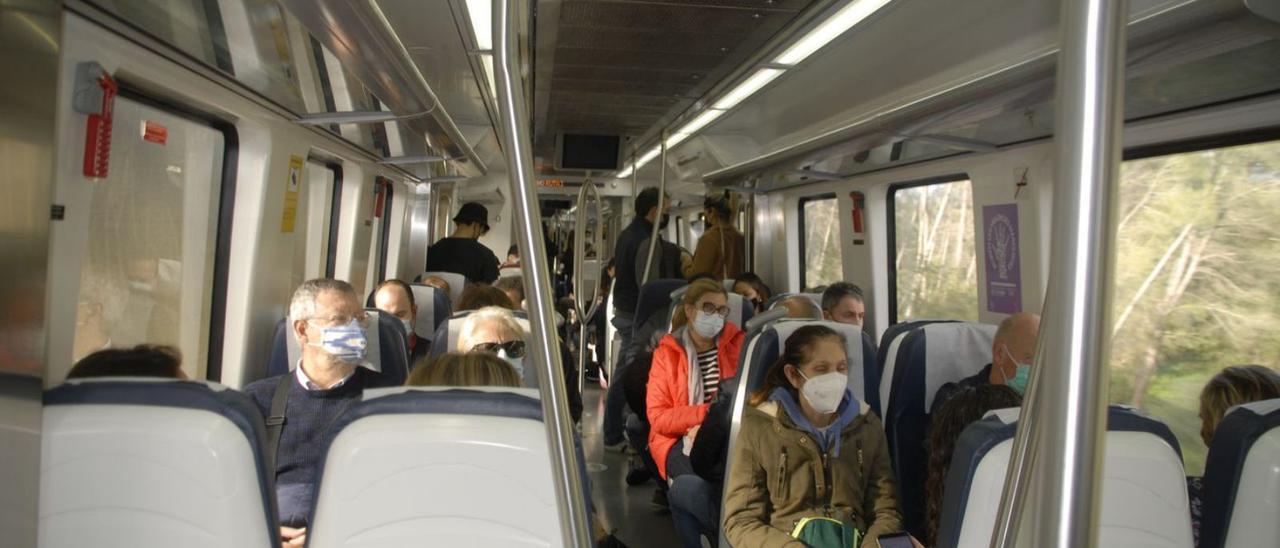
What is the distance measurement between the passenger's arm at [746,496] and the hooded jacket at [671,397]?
3.62 feet

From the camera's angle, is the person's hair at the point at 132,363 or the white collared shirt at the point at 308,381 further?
the white collared shirt at the point at 308,381

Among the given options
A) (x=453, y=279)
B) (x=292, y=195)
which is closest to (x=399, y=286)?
(x=292, y=195)

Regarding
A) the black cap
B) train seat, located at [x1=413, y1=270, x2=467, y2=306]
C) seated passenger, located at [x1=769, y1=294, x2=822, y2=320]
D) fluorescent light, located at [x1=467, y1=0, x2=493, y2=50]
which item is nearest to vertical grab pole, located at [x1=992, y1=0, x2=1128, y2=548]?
fluorescent light, located at [x1=467, y1=0, x2=493, y2=50]

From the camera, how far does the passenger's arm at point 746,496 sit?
113 inches

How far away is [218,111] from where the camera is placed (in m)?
3.32

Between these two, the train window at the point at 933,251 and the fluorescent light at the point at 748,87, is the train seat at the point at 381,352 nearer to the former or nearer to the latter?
the fluorescent light at the point at 748,87

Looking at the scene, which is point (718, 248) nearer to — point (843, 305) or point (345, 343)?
point (843, 305)

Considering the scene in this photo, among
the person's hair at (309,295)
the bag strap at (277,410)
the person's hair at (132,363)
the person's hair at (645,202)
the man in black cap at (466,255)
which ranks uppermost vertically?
the person's hair at (645,202)

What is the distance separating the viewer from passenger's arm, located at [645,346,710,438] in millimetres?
4102

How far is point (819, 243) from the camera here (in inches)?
342

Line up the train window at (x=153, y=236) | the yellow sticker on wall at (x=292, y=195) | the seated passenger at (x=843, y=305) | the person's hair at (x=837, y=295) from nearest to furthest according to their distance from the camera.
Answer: the train window at (x=153, y=236)
the yellow sticker on wall at (x=292, y=195)
the seated passenger at (x=843, y=305)
the person's hair at (x=837, y=295)

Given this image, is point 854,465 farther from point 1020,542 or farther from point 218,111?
point 218,111

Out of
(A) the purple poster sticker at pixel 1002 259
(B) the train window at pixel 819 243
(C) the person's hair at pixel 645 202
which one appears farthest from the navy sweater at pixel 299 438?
(B) the train window at pixel 819 243

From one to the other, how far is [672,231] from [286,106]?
1212 centimetres
